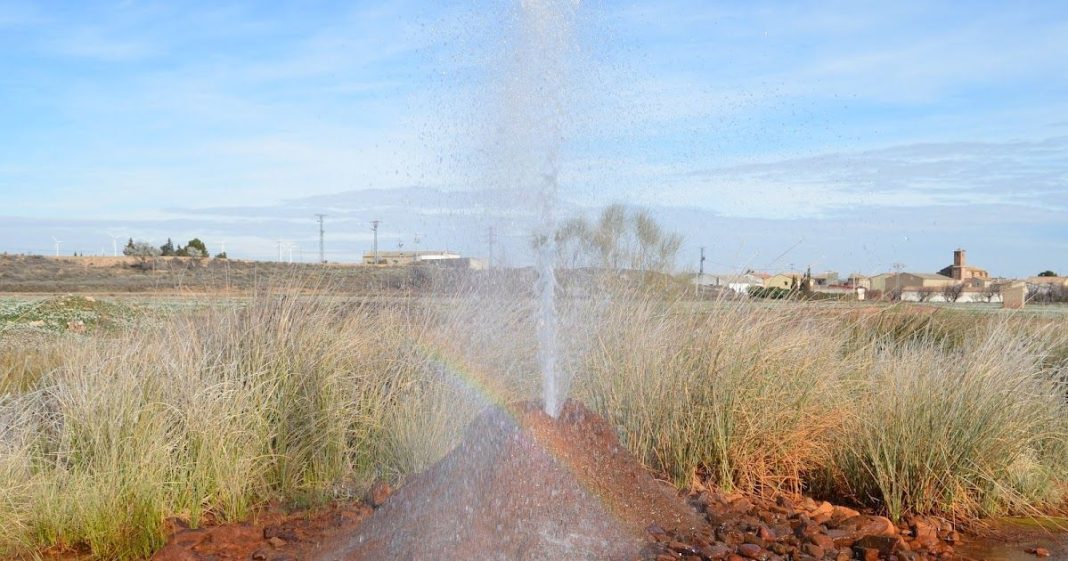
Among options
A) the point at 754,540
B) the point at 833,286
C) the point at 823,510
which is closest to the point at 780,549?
the point at 754,540

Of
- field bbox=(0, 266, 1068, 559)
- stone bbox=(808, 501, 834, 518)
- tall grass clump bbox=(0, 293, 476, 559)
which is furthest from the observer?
stone bbox=(808, 501, 834, 518)

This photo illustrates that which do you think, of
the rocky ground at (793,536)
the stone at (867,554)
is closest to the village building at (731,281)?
the rocky ground at (793,536)

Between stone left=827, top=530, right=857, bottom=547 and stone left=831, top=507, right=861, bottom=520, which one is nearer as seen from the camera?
stone left=827, top=530, right=857, bottom=547

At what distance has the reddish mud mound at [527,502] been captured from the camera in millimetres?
4277

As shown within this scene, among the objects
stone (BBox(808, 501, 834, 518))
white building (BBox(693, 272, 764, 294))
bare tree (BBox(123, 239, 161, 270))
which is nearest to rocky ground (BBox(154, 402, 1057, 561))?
stone (BBox(808, 501, 834, 518))

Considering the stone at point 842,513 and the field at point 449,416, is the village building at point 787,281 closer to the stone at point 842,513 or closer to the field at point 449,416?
the field at point 449,416

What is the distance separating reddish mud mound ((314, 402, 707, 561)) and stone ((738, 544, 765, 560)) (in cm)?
36

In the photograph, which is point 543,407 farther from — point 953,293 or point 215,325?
point 953,293

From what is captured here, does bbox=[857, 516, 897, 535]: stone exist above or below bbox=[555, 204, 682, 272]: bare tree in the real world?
below

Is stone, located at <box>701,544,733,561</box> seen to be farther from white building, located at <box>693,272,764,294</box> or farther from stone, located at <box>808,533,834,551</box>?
white building, located at <box>693,272,764,294</box>

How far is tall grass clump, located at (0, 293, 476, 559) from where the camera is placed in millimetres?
4832

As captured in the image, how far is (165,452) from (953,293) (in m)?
22.4

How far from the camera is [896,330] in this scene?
11.8 metres

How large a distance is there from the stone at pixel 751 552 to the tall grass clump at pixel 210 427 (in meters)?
2.22
